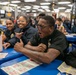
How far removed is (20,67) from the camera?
1.49m

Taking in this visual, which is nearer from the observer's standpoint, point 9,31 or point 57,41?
point 57,41

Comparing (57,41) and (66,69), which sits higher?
(57,41)

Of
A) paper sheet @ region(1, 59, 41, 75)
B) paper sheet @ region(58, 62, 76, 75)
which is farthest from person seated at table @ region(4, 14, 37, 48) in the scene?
paper sheet @ region(58, 62, 76, 75)

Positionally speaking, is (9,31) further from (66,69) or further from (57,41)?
(66,69)

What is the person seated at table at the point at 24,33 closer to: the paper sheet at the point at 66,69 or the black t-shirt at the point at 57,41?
the black t-shirt at the point at 57,41

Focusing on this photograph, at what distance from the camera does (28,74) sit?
1.33 m

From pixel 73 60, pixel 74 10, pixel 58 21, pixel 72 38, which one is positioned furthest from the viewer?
pixel 74 10

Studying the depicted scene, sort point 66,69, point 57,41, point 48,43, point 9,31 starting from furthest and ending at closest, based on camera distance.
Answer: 1. point 9,31
2. point 48,43
3. point 57,41
4. point 66,69

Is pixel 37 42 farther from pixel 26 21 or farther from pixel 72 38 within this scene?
pixel 72 38

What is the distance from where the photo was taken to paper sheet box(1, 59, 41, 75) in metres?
1.37

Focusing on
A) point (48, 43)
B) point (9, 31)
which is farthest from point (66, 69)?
point (9, 31)

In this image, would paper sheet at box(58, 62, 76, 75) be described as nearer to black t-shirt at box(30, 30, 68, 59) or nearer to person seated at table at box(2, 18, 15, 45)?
black t-shirt at box(30, 30, 68, 59)

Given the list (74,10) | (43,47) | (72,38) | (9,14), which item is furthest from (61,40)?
(9,14)

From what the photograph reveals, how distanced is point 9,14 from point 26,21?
15.7 feet
